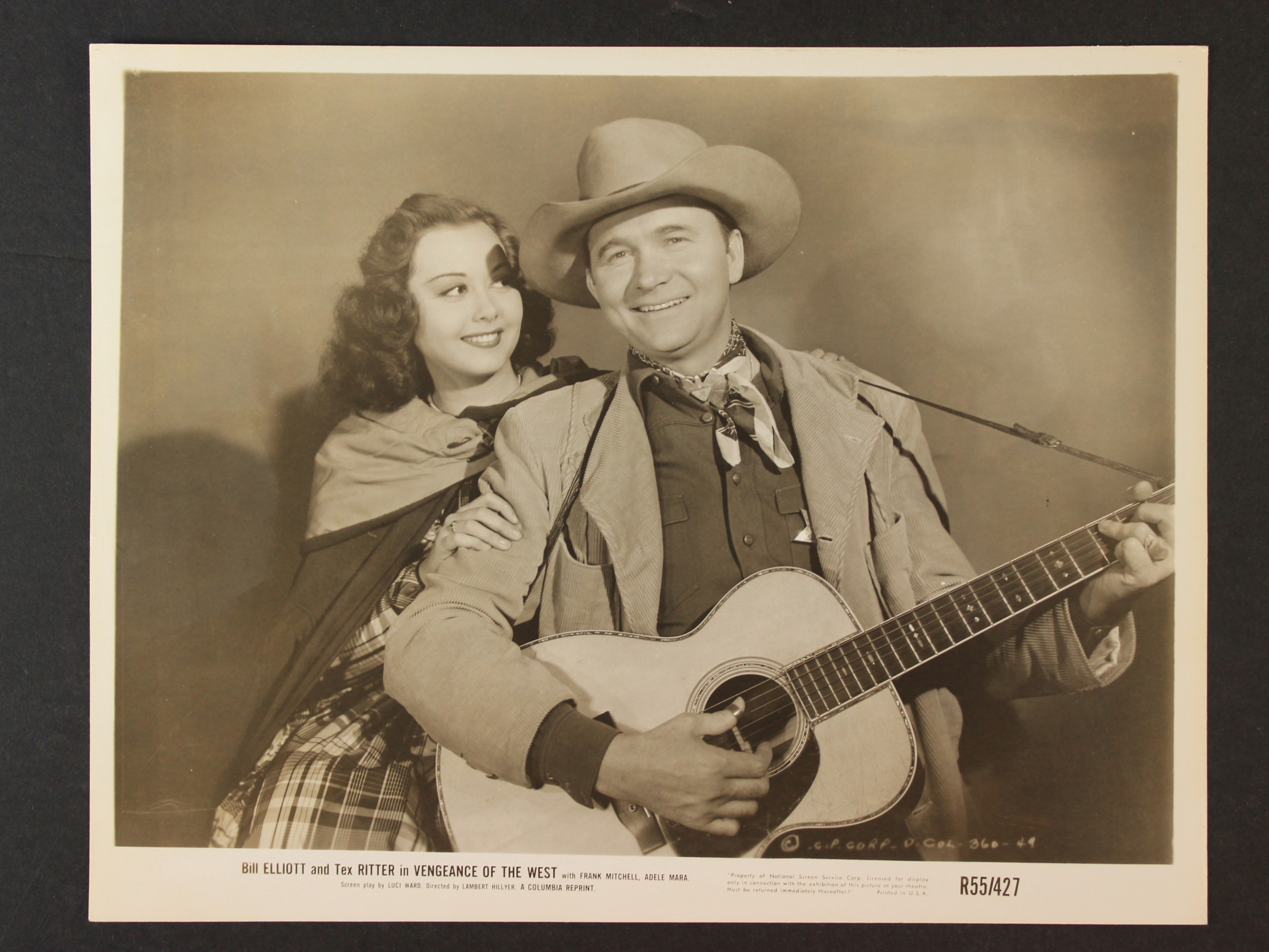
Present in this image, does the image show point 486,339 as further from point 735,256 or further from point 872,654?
point 872,654

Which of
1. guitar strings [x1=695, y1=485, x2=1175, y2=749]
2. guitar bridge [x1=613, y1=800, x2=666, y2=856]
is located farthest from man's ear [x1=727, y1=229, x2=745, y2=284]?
guitar bridge [x1=613, y1=800, x2=666, y2=856]

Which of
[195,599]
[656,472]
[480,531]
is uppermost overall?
[656,472]

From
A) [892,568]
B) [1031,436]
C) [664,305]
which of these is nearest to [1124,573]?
[1031,436]

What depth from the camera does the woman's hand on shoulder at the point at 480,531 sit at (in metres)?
1.57

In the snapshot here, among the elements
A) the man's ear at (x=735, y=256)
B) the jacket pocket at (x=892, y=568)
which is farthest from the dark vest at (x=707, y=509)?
the man's ear at (x=735, y=256)

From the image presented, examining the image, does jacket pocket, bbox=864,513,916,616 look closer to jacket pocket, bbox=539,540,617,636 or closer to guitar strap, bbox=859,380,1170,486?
guitar strap, bbox=859,380,1170,486

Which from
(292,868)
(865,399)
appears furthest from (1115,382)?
(292,868)

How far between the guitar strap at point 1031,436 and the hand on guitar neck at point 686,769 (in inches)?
26.3

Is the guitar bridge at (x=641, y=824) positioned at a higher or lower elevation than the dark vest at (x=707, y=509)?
lower

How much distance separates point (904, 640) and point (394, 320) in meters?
1.12

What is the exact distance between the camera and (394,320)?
1641 mm

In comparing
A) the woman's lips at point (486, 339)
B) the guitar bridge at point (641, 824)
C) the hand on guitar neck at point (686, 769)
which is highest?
the woman's lips at point (486, 339)

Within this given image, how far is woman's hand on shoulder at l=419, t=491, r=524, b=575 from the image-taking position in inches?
61.9

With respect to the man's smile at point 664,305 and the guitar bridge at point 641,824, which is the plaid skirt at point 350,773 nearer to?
the guitar bridge at point 641,824
